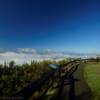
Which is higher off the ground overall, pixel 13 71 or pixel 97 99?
pixel 13 71

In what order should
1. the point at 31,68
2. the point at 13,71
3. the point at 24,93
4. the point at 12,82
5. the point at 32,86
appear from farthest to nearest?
the point at 31,68 → the point at 13,71 → the point at 12,82 → the point at 32,86 → the point at 24,93

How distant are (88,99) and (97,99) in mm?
478

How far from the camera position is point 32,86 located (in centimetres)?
Result: 1079

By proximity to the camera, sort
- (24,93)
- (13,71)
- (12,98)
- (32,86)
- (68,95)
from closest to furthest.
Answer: (12,98)
(24,93)
(32,86)
(68,95)
(13,71)

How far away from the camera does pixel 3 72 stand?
17.7 meters

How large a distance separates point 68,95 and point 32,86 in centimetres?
249

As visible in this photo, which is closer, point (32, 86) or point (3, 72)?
point (32, 86)

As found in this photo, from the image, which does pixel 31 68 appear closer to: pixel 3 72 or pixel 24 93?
pixel 3 72

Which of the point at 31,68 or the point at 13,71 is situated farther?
the point at 31,68

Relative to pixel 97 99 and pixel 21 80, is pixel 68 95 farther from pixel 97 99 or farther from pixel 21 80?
pixel 21 80

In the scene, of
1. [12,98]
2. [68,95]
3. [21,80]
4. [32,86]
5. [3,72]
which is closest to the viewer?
[12,98]

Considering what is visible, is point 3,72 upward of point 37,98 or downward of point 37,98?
upward

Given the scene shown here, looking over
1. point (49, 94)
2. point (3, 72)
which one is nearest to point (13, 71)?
point (3, 72)

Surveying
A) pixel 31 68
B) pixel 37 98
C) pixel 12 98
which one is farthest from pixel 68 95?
pixel 31 68
